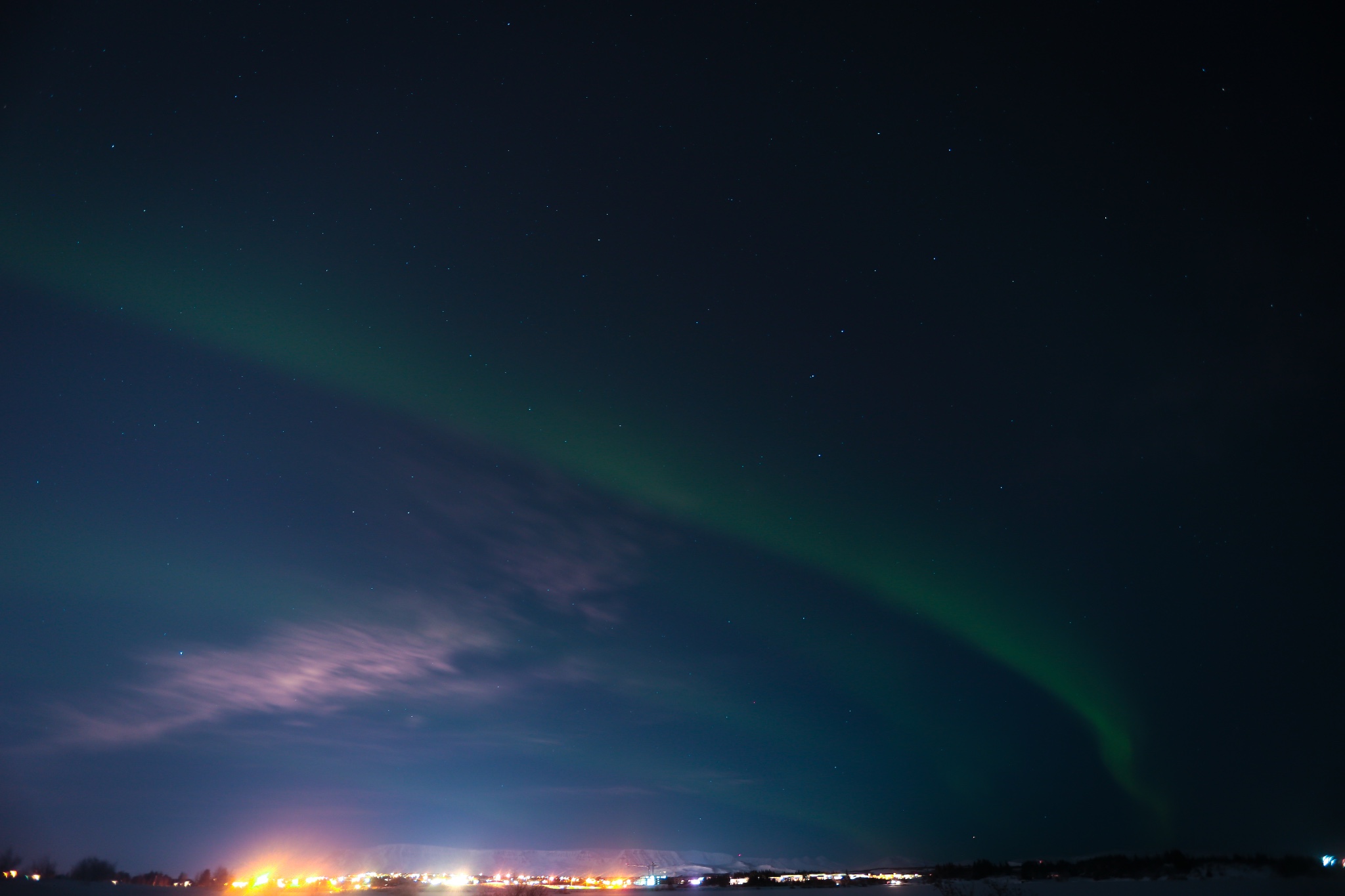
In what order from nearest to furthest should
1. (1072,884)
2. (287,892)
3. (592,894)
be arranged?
(1072,884)
(287,892)
(592,894)

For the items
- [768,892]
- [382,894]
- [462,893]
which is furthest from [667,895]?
[382,894]

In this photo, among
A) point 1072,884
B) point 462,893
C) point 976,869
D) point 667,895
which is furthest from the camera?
point 976,869

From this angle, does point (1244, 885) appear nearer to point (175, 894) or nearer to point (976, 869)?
point (976, 869)

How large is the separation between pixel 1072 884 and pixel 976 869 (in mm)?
42879

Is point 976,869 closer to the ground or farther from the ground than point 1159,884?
closer to the ground

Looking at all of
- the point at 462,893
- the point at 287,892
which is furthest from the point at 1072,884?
the point at 287,892

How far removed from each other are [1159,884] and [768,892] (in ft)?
99.0

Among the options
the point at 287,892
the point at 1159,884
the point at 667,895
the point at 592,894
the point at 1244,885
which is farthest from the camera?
the point at 667,895

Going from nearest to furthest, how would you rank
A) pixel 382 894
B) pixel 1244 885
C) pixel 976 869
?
pixel 1244 885 → pixel 382 894 → pixel 976 869

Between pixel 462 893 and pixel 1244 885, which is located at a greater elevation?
pixel 1244 885

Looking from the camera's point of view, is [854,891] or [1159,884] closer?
[1159,884]

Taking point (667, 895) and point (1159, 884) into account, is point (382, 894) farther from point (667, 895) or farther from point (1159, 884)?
point (1159, 884)

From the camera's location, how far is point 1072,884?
52562mm

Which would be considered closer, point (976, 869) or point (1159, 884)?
point (1159, 884)
